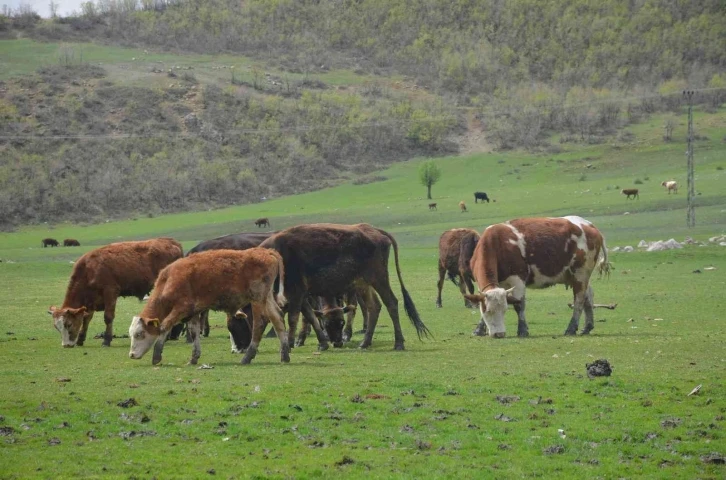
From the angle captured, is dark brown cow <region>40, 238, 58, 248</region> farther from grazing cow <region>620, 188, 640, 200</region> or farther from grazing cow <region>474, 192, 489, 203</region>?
grazing cow <region>620, 188, 640, 200</region>

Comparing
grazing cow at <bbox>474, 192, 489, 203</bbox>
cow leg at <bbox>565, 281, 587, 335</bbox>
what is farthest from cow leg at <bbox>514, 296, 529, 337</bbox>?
grazing cow at <bbox>474, 192, 489, 203</bbox>

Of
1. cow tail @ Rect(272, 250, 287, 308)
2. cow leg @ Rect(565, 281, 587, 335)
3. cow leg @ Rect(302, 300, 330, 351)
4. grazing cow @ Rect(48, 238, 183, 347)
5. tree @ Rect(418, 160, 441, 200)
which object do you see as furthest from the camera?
tree @ Rect(418, 160, 441, 200)

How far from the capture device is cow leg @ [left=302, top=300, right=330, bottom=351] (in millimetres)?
20859

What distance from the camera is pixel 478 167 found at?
110000 millimetres

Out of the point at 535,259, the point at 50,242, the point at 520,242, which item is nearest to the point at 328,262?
the point at 520,242

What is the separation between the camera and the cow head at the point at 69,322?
71.6 feet

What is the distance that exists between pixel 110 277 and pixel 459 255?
1096cm

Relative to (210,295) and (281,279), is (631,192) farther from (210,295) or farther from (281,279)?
(210,295)

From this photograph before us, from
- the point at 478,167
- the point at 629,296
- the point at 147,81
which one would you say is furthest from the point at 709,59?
the point at 629,296

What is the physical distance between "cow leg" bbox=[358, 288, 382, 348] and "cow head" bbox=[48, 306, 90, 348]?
5.76 meters

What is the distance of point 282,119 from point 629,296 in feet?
301

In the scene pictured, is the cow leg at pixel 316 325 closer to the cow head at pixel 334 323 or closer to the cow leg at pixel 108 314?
the cow head at pixel 334 323

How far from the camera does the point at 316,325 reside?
68.3ft

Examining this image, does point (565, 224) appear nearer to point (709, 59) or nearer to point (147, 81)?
point (147, 81)
